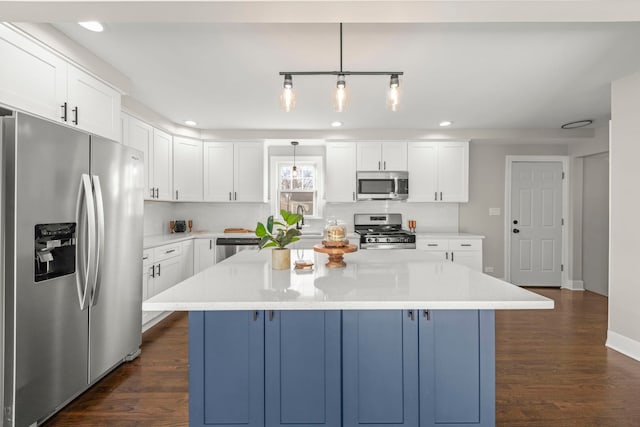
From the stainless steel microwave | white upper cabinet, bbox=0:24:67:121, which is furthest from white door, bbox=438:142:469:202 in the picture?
white upper cabinet, bbox=0:24:67:121

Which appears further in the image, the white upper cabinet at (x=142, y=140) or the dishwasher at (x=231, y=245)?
the dishwasher at (x=231, y=245)

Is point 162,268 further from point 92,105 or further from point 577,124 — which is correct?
point 577,124

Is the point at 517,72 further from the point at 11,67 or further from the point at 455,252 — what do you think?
the point at 11,67

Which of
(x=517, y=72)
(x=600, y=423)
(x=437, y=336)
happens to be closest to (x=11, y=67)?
(x=437, y=336)

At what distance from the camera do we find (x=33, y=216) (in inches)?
70.1

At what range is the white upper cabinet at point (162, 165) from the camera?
13.5 feet

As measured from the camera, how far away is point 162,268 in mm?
3650

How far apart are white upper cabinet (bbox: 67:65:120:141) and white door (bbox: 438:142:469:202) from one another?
4.06 m

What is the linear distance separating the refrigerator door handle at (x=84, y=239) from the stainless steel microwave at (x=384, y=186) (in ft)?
11.2

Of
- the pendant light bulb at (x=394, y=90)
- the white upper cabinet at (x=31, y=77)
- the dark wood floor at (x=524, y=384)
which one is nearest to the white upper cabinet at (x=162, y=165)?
the dark wood floor at (x=524, y=384)

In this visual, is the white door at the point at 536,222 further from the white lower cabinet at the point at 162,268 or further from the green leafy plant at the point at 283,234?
the white lower cabinet at the point at 162,268

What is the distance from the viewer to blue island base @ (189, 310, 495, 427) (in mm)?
1560

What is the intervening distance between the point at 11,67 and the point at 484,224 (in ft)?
18.4

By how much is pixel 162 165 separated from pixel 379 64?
2.97 metres
